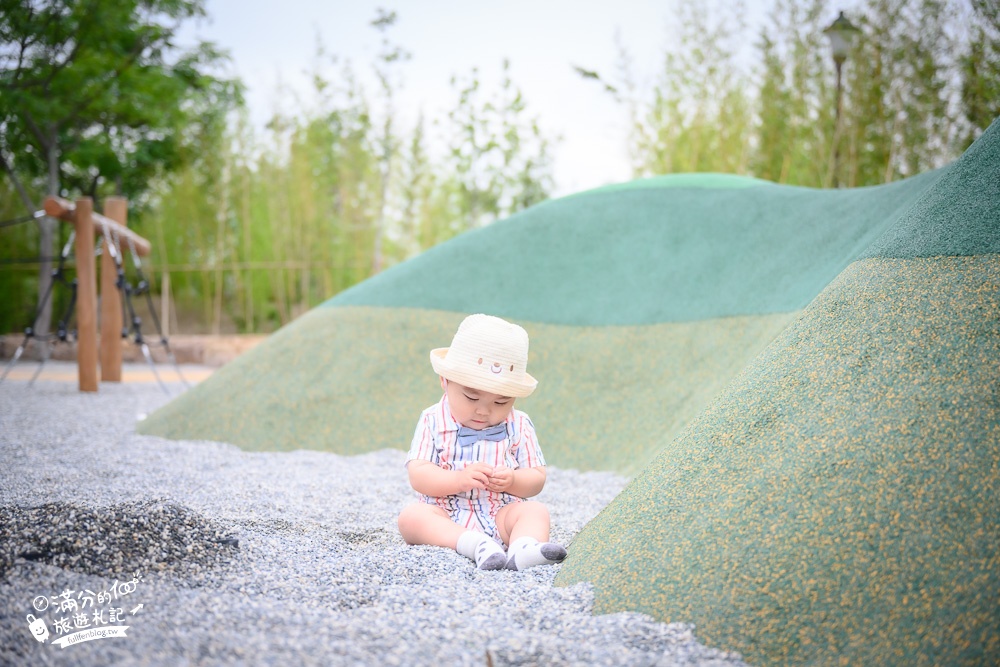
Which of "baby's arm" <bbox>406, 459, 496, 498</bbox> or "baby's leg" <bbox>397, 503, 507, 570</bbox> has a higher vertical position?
"baby's arm" <bbox>406, 459, 496, 498</bbox>

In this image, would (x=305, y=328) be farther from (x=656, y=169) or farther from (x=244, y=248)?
(x=244, y=248)

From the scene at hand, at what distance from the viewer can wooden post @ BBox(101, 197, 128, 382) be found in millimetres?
7797

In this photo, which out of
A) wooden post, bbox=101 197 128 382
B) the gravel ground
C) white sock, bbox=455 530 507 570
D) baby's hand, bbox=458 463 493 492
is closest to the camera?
the gravel ground

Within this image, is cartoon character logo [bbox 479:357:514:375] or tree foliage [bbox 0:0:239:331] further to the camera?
tree foliage [bbox 0:0:239:331]

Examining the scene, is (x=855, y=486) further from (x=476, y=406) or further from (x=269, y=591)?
(x=269, y=591)

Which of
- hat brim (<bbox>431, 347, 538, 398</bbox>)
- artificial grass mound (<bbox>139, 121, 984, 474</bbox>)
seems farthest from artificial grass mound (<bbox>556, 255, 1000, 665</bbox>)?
artificial grass mound (<bbox>139, 121, 984, 474</bbox>)

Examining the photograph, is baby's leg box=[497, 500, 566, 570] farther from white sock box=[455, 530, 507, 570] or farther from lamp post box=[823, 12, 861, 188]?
lamp post box=[823, 12, 861, 188]

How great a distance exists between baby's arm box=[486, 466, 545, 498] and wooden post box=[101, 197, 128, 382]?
6.40 m

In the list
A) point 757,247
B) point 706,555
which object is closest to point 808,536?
point 706,555

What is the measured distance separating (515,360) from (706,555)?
2.79 ft

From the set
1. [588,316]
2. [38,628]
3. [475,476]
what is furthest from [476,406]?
[588,316]

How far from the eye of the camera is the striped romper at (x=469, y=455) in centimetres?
254

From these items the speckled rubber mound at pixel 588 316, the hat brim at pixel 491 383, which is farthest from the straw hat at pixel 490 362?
the speckled rubber mound at pixel 588 316

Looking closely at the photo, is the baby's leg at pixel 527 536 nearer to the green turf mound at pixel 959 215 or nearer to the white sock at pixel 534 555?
the white sock at pixel 534 555
